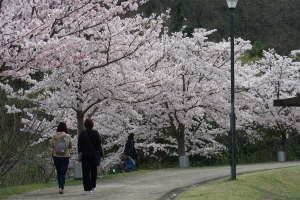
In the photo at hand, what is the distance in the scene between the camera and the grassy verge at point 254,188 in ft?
41.1

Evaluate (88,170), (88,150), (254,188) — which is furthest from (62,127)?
(254,188)

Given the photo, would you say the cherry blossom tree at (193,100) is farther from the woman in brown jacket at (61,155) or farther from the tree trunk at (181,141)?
the woman in brown jacket at (61,155)

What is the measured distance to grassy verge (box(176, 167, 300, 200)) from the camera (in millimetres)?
12540

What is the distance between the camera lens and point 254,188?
14.7 m

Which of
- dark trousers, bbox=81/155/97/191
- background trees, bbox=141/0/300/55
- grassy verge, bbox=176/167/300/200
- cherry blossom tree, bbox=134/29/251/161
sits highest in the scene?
background trees, bbox=141/0/300/55

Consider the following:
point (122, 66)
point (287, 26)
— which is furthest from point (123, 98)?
point (287, 26)

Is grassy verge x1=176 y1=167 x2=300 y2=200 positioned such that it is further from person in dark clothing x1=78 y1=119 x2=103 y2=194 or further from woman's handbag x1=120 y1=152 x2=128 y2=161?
woman's handbag x1=120 y1=152 x2=128 y2=161

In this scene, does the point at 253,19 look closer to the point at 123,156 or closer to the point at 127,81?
the point at 123,156

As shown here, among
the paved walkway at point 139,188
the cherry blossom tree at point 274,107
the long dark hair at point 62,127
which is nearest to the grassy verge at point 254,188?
the paved walkway at point 139,188

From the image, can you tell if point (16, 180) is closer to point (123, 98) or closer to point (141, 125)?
point (123, 98)

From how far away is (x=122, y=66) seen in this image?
61.3ft

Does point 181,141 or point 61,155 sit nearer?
point 61,155

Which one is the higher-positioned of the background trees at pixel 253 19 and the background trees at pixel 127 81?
the background trees at pixel 253 19

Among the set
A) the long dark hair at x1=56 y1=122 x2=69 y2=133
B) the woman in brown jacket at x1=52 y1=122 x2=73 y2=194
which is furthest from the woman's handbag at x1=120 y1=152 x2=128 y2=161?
the long dark hair at x1=56 y1=122 x2=69 y2=133
